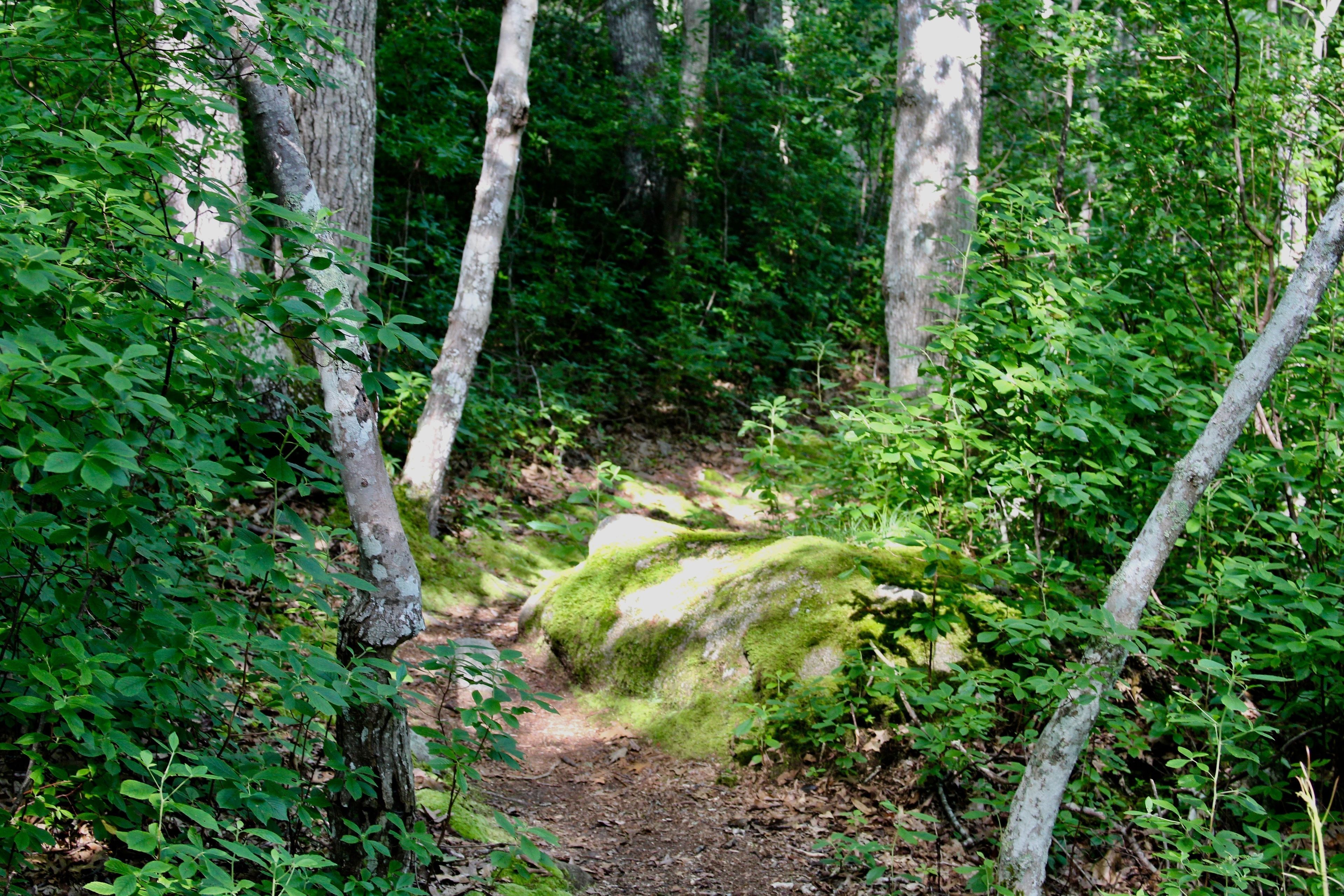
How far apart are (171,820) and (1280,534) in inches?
170

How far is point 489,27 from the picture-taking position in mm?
11133

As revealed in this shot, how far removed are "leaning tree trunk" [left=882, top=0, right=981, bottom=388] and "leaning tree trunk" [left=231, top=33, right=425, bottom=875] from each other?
4.56m

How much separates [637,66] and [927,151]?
6.90m

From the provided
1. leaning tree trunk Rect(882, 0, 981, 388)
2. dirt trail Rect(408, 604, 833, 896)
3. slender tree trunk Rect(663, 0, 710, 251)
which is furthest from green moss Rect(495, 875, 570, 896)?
slender tree trunk Rect(663, 0, 710, 251)

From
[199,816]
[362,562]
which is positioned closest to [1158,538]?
[362,562]

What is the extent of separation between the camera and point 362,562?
2514 mm

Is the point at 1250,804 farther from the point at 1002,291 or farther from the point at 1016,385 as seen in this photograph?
the point at 1002,291

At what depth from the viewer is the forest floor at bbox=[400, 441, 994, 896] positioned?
11.4 ft

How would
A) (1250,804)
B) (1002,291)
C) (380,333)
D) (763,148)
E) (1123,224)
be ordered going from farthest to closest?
(763,148), (1123,224), (1002,291), (1250,804), (380,333)

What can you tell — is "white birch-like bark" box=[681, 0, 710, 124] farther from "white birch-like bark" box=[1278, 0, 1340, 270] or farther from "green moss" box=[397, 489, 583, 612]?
"white birch-like bark" box=[1278, 0, 1340, 270]

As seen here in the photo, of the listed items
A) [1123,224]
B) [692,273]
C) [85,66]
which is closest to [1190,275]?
[1123,224]

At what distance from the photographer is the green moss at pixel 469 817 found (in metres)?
3.23

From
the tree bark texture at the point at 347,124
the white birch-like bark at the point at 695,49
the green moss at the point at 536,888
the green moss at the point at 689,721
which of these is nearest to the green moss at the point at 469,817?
the green moss at the point at 536,888

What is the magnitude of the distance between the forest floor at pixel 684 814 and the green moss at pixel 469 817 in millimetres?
73
